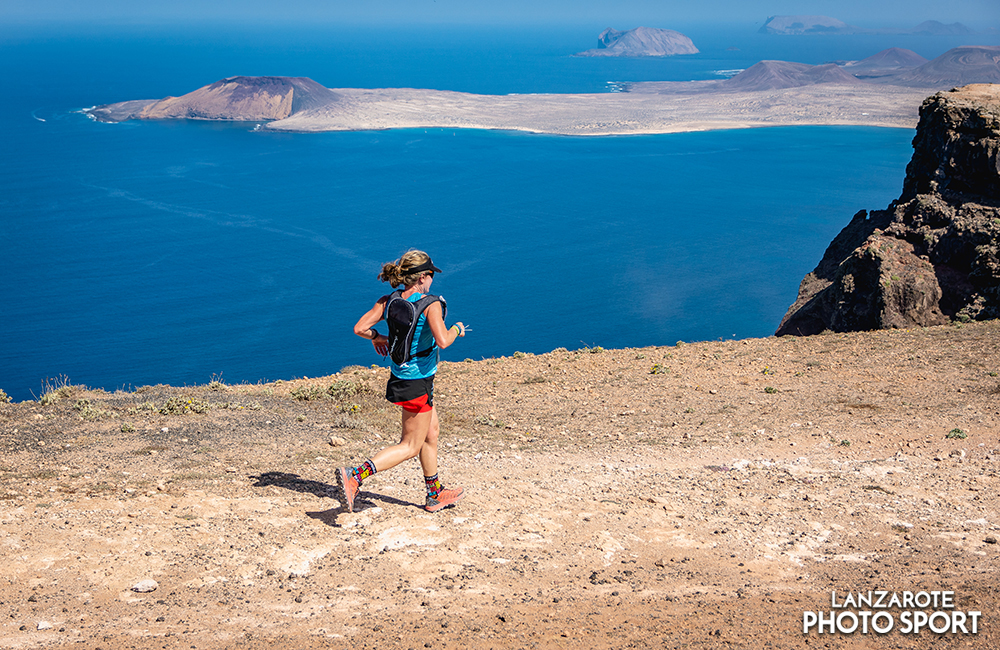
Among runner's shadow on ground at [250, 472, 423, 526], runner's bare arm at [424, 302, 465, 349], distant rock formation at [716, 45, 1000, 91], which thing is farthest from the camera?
distant rock formation at [716, 45, 1000, 91]

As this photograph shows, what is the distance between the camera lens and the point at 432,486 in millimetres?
5879

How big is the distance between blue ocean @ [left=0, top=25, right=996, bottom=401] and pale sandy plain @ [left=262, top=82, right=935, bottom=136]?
565 cm

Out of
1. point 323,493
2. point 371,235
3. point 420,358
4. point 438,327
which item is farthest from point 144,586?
point 371,235

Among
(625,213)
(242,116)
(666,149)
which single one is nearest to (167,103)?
(242,116)

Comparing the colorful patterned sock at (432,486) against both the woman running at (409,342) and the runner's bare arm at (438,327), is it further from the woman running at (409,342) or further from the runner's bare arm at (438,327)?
the runner's bare arm at (438,327)

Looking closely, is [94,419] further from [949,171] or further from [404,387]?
[949,171]

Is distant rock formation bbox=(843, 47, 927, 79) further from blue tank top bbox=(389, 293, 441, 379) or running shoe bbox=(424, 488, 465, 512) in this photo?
blue tank top bbox=(389, 293, 441, 379)

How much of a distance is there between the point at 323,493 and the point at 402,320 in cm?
217

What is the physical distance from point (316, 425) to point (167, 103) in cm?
12780

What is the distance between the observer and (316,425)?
28.3 ft

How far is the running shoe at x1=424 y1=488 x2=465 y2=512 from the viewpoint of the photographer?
19.4 feet

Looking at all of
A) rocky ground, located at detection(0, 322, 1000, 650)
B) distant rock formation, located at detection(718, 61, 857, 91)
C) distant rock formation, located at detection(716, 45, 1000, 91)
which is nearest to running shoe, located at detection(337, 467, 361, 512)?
rocky ground, located at detection(0, 322, 1000, 650)

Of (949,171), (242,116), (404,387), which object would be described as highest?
(242,116)

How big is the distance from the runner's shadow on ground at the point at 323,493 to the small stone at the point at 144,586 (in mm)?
1327
